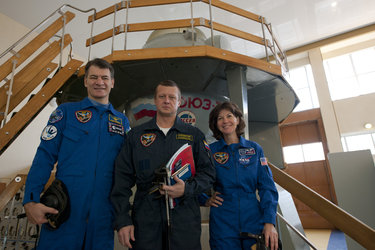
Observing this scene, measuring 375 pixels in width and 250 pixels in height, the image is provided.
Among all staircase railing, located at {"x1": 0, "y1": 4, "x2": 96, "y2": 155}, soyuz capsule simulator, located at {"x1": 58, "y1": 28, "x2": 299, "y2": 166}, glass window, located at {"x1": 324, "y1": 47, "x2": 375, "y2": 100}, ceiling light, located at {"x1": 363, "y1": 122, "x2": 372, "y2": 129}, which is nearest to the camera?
staircase railing, located at {"x1": 0, "y1": 4, "x2": 96, "y2": 155}

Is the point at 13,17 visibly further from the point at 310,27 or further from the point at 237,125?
the point at 310,27

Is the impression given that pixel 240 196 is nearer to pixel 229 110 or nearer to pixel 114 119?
→ pixel 229 110

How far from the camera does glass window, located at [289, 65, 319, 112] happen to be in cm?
926

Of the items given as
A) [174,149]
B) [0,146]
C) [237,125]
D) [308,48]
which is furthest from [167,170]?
[308,48]

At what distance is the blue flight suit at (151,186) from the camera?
4.39 feet

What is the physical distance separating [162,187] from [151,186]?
20 cm

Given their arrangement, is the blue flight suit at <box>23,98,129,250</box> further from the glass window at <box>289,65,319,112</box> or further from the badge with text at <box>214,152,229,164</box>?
the glass window at <box>289,65,319,112</box>

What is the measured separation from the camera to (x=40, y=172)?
1465 mm

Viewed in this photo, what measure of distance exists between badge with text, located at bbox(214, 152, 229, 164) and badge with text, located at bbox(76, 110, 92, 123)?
102 centimetres

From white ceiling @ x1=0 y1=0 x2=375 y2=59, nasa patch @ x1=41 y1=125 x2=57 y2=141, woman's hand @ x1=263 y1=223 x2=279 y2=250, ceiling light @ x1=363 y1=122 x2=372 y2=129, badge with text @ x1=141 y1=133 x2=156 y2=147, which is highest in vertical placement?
white ceiling @ x1=0 y1=0 x2=375 y2=59

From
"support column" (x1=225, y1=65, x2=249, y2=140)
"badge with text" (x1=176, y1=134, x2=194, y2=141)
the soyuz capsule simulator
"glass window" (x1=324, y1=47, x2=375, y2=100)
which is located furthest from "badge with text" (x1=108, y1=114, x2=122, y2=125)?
"glass window" (x1=324, y1=47, x2=375, y2=100)

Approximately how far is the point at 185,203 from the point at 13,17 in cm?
825

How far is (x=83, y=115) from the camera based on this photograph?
1710 mm

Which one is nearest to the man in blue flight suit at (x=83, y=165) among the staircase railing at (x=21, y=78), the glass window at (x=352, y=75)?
the staircase railing at (x=21, y=78)
